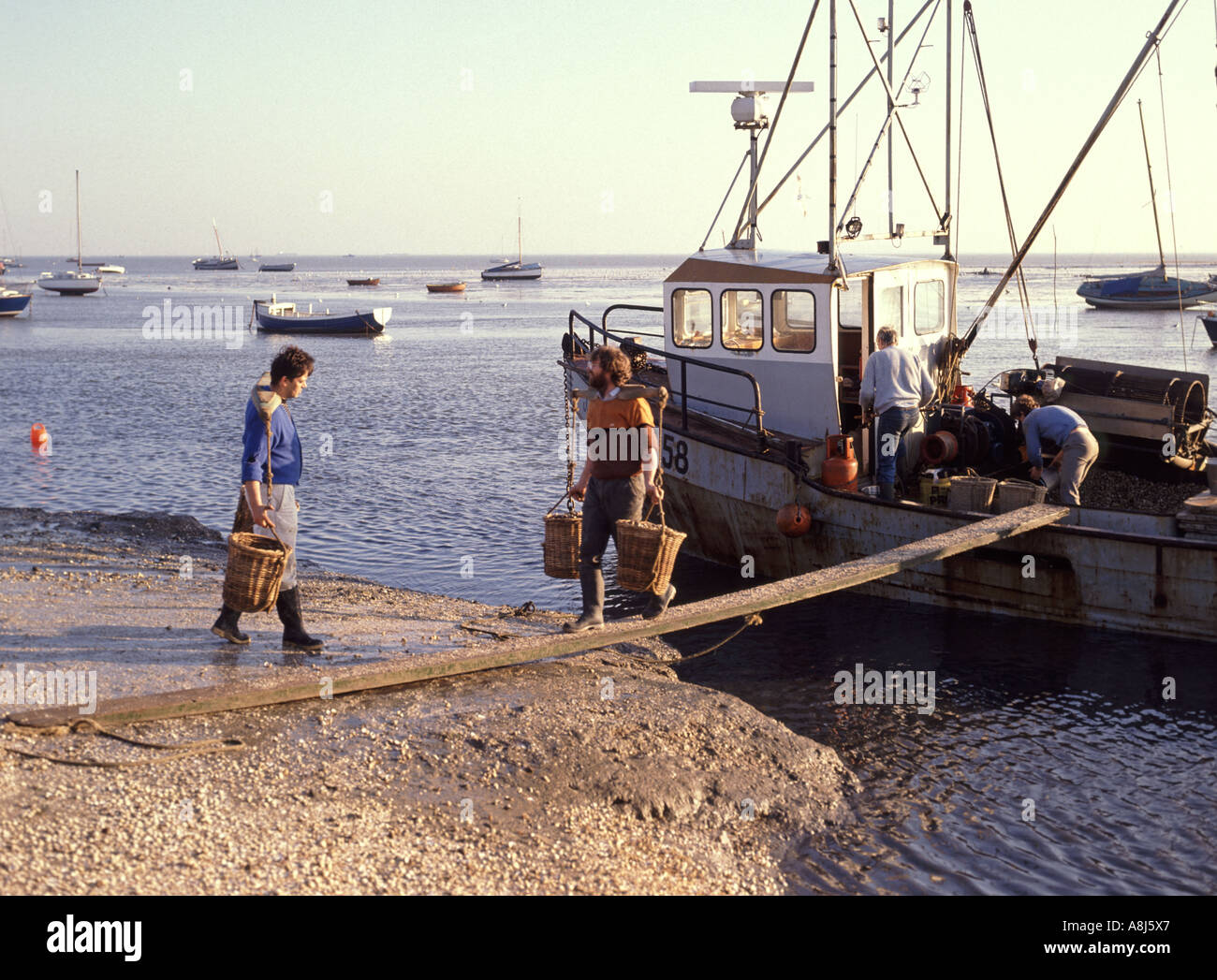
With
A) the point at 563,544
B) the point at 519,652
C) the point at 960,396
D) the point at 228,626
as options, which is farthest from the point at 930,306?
the point at 228,626

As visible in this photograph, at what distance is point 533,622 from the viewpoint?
366 inches

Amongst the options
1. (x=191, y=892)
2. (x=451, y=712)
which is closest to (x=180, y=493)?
(x=451, y=712)

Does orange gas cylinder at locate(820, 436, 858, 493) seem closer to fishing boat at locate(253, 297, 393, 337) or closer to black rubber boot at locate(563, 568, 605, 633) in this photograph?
black rubber boot at locate(563, 568, 605, 633)

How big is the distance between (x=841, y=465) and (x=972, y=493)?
1.31 meters

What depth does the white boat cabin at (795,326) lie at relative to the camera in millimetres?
12383

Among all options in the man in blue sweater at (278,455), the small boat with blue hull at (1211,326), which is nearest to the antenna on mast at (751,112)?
the man in blue sweater at (278,455)

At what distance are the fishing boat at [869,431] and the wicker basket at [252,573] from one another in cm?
580

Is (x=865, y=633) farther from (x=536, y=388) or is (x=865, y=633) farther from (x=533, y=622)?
(x=536, y=388)

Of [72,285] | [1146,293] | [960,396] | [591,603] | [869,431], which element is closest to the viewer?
[591,603]

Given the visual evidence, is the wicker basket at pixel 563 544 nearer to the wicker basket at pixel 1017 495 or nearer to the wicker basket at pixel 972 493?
the wicker basket at pixel 972 493

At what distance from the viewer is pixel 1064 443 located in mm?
11211

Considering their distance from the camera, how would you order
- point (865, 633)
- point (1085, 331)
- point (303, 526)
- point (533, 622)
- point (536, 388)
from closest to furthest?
1. point (533, 622)
2. point (865, 633)
3. point (303, 526)
4. point (536, 388)
5. point (1085, 331)

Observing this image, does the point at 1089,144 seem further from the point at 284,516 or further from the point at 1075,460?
the point at 284,516
